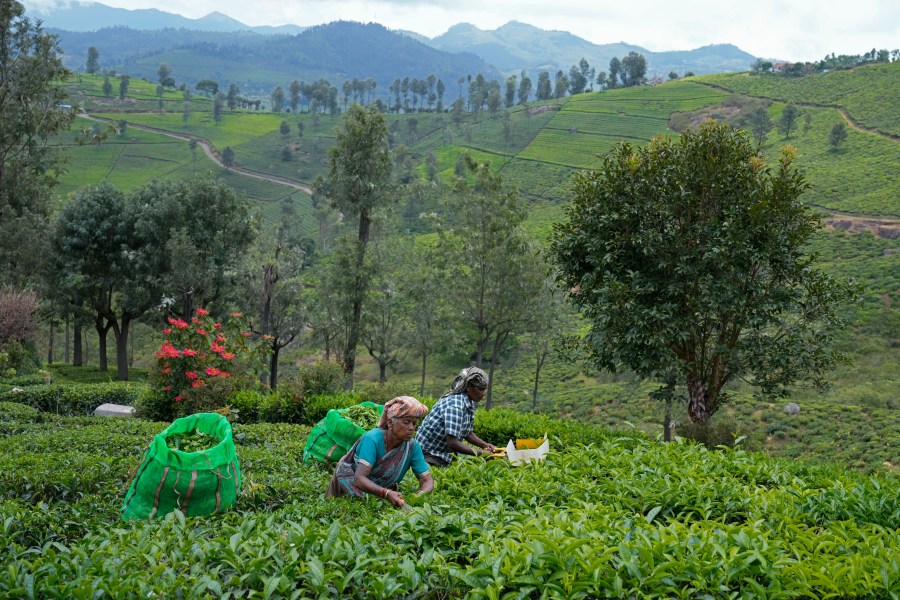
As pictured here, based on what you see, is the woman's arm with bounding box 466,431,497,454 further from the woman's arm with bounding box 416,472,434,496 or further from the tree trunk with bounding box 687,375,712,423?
the tree trunk with bounding box 687,375,712,423

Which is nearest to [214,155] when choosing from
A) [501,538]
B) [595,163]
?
[595,163]

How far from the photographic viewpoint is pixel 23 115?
23391 millimetres

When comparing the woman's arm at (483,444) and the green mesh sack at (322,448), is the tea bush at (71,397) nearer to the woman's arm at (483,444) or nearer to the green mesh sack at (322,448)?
the green mesh sack at (322,448)

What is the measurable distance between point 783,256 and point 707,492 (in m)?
6.99

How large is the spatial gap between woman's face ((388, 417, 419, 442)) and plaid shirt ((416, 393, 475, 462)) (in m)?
1.66

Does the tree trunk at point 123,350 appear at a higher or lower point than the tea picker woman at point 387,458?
lower

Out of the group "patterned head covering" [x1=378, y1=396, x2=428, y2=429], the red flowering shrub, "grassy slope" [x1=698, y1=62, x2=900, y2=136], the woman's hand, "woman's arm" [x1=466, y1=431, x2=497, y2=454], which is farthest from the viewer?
"grassy slope" [x1=698, y1=62, x2=900, y2=136]

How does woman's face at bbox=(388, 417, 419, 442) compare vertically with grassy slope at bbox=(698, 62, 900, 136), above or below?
below

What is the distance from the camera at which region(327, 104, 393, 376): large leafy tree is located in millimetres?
23047

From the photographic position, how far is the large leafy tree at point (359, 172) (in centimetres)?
2305

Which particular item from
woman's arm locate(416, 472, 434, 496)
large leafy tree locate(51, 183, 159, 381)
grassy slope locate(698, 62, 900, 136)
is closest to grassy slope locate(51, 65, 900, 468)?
grassy slope locate(698, 62, 900, 136)

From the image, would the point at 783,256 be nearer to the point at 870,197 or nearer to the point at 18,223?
the point at 18,223

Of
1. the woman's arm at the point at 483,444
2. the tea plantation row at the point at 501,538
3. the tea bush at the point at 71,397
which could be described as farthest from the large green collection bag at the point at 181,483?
the tea bush at the point at 71,397

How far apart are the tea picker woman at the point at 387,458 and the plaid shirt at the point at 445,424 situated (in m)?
1.44
